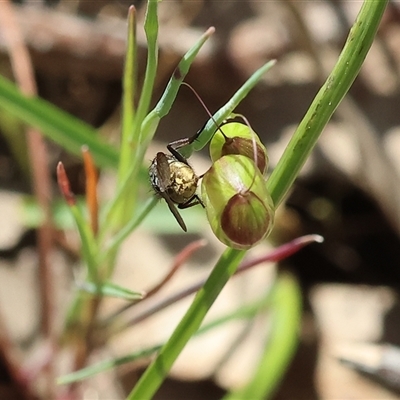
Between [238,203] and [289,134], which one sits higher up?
[238,203]

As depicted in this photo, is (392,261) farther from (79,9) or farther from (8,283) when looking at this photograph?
Answer: (79,9)

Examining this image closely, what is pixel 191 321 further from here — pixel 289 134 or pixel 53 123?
pixel 289 134

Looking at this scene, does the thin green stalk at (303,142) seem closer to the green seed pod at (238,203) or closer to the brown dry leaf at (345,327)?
the green seed pod at (238,203)

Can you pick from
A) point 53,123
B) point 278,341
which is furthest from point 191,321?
point 278,341

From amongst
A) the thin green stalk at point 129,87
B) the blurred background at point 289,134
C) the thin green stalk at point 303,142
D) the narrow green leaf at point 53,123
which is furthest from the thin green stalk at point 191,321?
the blurred background at point 289,134

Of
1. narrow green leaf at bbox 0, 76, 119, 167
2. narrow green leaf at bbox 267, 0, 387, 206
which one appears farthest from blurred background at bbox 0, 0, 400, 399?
narrow green leaf at bbox 267, 0, 387, 206

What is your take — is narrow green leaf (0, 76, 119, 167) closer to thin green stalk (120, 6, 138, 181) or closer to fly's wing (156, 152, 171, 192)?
thin green stalk (120, 6, 138, 181)
